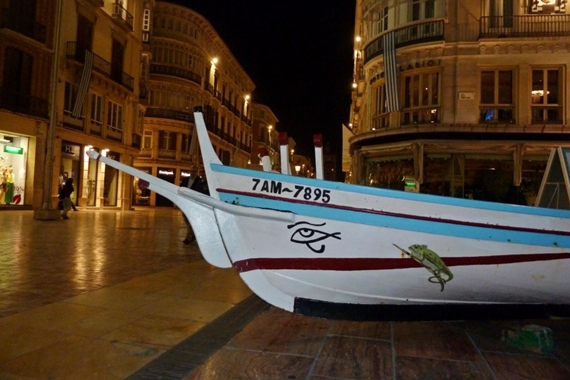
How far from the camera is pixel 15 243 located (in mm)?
9562

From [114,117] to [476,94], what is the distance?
2217 cm

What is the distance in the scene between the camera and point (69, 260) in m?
7.69

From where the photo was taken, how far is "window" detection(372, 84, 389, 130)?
19.4 meters

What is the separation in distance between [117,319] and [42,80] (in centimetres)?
2215

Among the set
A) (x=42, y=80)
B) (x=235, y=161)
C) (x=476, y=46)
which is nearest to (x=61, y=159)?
(x=42, y=80)

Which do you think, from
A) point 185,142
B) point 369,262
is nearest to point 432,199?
point 369,262

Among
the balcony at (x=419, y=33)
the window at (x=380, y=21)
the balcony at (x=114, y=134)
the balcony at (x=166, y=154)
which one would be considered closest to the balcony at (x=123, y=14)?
the balcony at (x=114, y=134)

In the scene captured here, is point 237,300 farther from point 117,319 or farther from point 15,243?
point 15,243

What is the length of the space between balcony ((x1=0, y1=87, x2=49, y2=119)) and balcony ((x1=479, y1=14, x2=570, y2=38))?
20.6 m

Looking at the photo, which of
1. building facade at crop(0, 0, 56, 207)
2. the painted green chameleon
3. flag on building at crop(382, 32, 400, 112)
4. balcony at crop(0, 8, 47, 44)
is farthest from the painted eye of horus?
balcony at crop(0, 8, 47, 44)

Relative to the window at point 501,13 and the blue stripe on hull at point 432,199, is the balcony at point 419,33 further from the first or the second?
the blue stripe on hull at point 432,199

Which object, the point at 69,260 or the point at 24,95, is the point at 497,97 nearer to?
the point at 69,260

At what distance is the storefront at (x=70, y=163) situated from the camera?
24453mm

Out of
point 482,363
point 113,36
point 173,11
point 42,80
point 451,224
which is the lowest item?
point 482,363
